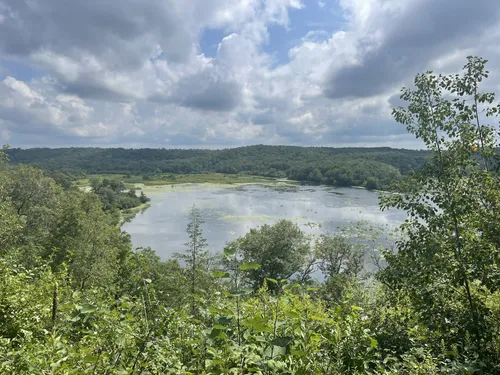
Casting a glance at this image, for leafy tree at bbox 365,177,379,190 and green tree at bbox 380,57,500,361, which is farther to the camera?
leafy tree at bbox 365,177,379,190

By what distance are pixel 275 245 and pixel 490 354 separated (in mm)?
24712

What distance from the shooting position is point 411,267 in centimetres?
417

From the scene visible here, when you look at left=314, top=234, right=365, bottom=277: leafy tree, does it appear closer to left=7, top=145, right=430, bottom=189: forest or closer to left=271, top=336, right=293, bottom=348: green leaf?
left=271, top=336, right=293, bottom=348: green leaf

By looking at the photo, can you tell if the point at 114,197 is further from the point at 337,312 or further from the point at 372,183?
the point at 337,312

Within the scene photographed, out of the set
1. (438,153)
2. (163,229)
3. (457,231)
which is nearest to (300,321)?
(457,231)

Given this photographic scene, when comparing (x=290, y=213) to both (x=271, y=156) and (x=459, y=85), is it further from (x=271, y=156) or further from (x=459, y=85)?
(x=271, y=156)

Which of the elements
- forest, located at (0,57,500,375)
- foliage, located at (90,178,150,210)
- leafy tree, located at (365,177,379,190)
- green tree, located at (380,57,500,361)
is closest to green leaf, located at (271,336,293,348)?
forest, located at (0,57,500,375)

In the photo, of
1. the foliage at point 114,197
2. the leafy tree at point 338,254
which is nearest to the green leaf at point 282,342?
the leafy tree at point 338,254

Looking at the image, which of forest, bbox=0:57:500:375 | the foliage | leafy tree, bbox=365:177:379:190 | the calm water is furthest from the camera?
leafy tree, bbox=365:177:379:190

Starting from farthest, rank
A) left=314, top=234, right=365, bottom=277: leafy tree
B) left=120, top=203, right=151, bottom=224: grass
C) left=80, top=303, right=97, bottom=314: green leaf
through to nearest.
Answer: left=120, top=203, right=151, bottom=224: grass
left=314, top=234, right=365, bottom=277: leafy tree
left=80, top=303, right=97, bottom=314: green leaf

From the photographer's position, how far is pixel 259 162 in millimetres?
154125

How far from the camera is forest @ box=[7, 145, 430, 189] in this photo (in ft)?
309

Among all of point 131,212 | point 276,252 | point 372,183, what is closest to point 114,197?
point 131,212

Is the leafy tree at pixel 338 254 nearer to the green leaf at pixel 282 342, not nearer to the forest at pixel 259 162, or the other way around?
the green leaf at pixel 282 342
